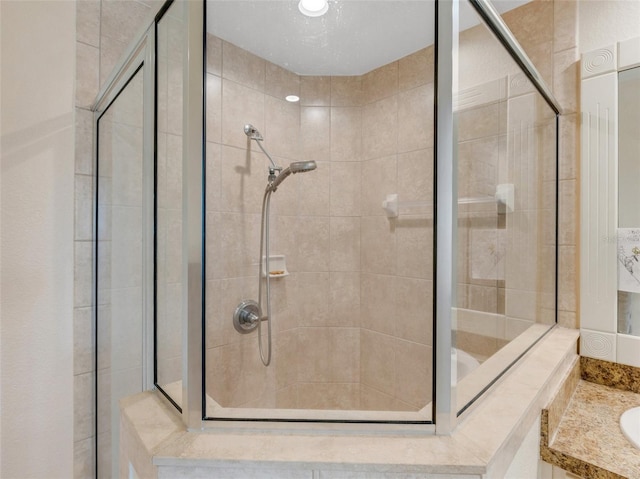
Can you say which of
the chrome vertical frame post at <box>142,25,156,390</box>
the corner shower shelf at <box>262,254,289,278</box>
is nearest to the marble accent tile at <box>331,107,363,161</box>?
the corner shower shelf at <box>262,254,289,278</box>

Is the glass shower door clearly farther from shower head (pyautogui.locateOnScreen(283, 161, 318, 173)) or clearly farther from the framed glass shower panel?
the framed glass shower panel

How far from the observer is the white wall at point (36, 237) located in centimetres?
110

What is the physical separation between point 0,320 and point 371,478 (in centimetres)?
124

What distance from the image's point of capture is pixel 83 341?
1.23 meters

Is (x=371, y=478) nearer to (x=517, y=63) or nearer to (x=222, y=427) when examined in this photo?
(x=222, y=427)

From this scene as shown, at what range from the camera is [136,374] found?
95cm

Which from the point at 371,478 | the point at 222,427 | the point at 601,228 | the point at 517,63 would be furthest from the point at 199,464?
the point at 601,228

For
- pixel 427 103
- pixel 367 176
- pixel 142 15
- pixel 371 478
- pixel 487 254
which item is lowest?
pixel 371 478

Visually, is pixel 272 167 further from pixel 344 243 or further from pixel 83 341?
pixel 83 341

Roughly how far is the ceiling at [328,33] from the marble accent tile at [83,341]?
3.55ft

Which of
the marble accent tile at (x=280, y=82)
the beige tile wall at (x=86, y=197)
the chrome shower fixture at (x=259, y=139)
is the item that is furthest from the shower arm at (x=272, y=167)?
the beige tile wall at (x=86, y=197)

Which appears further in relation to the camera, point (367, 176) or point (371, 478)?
point (367, 176)

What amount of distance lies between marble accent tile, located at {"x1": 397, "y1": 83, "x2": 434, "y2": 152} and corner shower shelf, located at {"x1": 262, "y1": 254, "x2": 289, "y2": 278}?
44cm

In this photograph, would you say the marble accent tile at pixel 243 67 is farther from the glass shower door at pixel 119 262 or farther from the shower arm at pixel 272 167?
the glass shower door at pixel 119 262
